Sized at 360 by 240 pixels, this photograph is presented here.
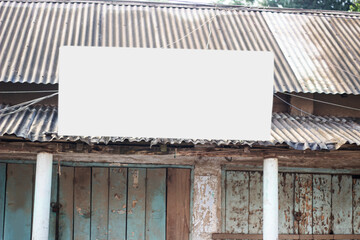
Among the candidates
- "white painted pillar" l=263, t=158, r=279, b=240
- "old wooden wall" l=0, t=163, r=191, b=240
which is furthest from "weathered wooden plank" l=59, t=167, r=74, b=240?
"white painted pillar" l=263, t=158, r=279, b=240

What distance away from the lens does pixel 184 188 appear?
8469mm

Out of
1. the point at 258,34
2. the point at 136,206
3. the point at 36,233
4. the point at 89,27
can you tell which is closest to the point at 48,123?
the point at 36,233

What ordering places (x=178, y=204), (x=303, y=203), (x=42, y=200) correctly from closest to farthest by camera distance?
(x=42, y=200) < (x=178, y=204) < (x=303, y=203)

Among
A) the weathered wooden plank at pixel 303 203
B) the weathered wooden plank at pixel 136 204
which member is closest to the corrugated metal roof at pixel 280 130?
the weathered wooden plank at pixel 303 203

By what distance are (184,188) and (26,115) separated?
2.74 meters

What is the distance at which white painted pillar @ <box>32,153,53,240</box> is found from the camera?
6.90 m

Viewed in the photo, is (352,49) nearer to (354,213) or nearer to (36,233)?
(354,213)

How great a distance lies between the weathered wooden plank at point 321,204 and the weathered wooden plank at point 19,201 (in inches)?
180

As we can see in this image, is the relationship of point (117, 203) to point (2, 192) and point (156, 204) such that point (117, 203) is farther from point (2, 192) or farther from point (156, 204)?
point (2, 192)

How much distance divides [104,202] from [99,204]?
0.08m

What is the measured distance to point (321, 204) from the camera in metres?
8.66

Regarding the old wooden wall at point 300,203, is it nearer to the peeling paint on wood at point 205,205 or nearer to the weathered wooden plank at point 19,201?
the peeling paint on wood at point 205,205

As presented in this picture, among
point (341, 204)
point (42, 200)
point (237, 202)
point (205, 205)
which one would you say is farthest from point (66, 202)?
point (341, 204)

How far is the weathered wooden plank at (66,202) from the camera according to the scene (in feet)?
27.1
